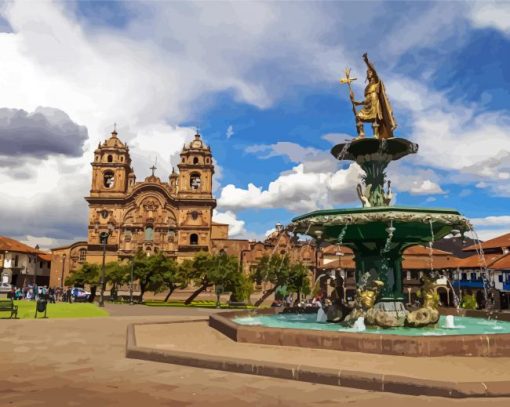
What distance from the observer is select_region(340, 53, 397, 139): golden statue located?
14.7m

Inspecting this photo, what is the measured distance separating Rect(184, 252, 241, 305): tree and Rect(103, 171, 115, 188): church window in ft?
110

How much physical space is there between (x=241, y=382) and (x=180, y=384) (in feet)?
3.01

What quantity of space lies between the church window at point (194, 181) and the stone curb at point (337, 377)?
64.1 metres

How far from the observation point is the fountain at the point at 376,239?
37.7ft

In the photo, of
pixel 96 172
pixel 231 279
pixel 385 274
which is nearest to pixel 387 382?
pixel 385 274

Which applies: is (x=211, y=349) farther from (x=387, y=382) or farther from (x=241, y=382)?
(x=387, y=382)

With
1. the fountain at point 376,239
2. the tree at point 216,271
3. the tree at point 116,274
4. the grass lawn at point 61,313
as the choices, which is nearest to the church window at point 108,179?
the tree at point 116,274

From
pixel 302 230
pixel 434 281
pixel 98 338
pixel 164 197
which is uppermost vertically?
pixel 164 197

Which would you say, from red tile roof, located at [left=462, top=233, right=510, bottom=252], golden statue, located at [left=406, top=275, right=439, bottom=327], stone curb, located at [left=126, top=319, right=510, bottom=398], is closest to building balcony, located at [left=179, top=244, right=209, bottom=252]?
red tile roof, located at [left=462, top=233, right=510, bottom=252]

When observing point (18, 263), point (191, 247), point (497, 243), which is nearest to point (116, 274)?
point (191, 247)

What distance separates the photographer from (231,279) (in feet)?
133

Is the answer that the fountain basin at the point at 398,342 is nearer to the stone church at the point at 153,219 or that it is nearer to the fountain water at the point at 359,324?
the fountain water at the point at 359,324

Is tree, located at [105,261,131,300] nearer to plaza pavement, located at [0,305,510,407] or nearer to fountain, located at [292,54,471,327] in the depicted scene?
fountain, located at [292,54,471,327]

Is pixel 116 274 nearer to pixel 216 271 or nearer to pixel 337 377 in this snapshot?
pixel 216 271
